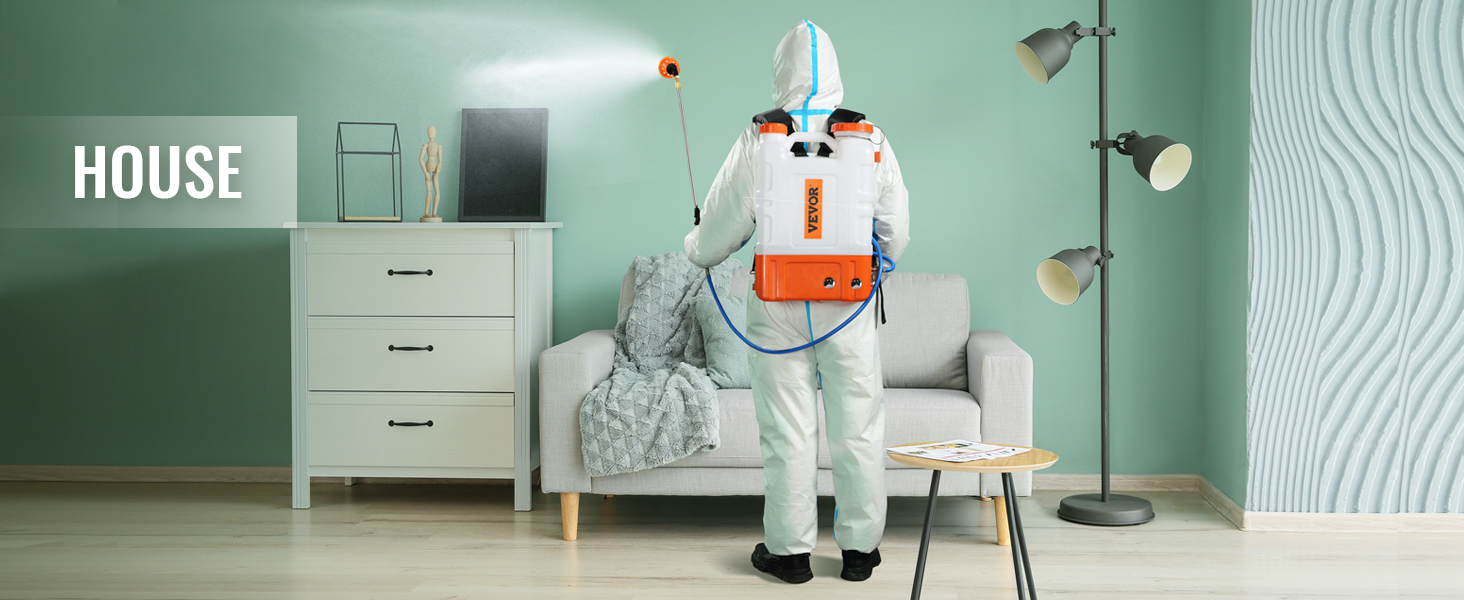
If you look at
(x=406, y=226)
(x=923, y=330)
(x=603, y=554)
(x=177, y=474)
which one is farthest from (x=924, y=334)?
(x=177, y=474)

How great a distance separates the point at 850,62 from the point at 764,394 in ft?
4.98

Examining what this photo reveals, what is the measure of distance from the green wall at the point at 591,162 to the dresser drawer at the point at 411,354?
0.49 meters

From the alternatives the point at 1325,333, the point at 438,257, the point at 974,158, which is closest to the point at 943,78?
the point at 974,158

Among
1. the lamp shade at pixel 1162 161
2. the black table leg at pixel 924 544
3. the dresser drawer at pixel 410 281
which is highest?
the lamp shade at pixel 1162 161

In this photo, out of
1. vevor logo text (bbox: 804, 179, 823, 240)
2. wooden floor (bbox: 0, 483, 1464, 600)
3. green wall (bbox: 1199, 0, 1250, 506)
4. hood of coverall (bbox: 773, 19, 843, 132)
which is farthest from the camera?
green wall (bbox: 1199, 0, 1250, 506)

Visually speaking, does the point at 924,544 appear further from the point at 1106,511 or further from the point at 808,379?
the point at 1106,511

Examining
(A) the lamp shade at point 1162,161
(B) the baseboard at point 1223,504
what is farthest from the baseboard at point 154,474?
(B) the baseboard at point 1223,504

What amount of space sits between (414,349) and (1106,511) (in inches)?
83.9

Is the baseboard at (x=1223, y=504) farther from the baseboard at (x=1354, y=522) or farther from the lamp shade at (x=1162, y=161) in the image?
the lamp shade at (x=1162, y=161)

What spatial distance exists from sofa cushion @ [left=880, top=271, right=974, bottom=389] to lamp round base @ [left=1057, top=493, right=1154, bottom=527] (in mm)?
478

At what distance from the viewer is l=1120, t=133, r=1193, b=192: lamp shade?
2.74 m

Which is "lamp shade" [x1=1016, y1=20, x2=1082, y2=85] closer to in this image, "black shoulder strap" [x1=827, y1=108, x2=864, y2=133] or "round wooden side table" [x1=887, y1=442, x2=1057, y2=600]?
"black shoulder strap" [x1=827, y1=108, x2=864, y2=133]

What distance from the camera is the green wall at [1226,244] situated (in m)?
2.94

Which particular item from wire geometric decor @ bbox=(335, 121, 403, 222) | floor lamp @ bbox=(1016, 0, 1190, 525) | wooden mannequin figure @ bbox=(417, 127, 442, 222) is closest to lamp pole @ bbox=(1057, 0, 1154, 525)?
floor lamp @ bbox=(1016, 0, 1190, 525)
